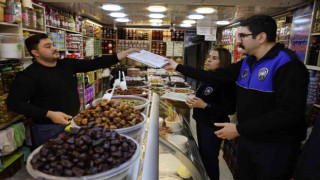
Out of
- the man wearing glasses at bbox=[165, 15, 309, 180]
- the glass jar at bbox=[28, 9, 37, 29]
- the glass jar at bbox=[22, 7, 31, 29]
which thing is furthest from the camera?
the glass jar at bbox=[28, 9, 37, 29]

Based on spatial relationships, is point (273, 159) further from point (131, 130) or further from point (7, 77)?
point (7, 77)

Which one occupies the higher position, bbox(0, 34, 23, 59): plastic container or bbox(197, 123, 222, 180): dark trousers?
bbox(0, 34, 23, 59): plastic container

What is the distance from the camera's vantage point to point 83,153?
86cm

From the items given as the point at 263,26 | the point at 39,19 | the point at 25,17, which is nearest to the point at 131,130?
the point at 263,26

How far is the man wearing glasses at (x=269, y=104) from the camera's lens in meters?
1.54

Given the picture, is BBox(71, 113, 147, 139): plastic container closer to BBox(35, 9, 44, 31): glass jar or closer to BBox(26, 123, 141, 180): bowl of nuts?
BBox(26, 123, 141, 180): bowl of nuts

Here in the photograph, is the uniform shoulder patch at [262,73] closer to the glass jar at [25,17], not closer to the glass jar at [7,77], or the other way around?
the glass jar at [7,77]

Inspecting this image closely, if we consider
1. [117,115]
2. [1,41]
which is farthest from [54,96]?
[117,115]

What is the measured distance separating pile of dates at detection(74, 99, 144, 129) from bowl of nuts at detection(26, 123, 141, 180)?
0.24 m

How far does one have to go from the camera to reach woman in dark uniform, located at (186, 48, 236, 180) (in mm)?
2404

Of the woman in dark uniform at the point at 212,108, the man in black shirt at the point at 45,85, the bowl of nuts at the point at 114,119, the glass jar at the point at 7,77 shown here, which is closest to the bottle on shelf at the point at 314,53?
the woman in dark uniform at the point at 212,108

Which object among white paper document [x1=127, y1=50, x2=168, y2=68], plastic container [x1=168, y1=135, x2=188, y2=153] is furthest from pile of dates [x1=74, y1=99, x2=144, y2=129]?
plastic container [x1=168, y1=135, x2=188, y2=153]

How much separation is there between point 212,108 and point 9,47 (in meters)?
2.66

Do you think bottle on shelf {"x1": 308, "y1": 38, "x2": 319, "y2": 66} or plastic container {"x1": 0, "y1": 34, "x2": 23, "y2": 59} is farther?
bottle on shelf {"x1": 308, "y1": 38, "x2": 319, "y2": 66}
